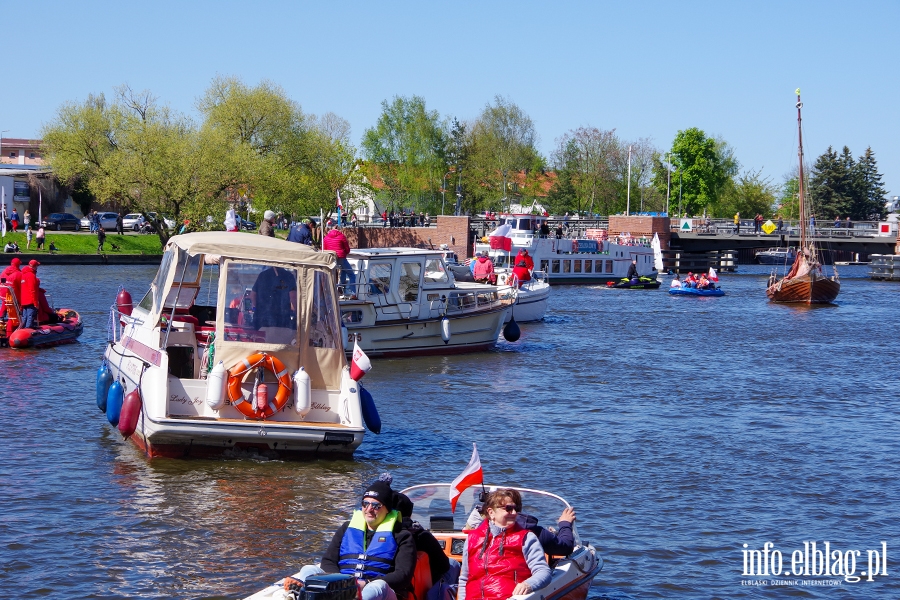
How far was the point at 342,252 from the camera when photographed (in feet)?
80.3

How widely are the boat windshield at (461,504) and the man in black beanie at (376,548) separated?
47.6 inches

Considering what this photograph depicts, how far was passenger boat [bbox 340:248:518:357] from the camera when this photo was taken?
25.8m

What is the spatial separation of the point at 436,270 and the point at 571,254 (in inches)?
1511

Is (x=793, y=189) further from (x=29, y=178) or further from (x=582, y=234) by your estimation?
(x=29, y=178)

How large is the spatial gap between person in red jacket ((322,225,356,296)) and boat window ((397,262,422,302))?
4.48ft

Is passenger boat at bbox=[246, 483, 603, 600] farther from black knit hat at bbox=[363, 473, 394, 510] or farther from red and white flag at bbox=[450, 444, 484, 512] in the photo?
black knit hat at bbox=[363, 473, 394, 510]

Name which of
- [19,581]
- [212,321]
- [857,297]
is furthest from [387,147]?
[19,581]

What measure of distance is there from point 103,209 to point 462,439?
78855mm

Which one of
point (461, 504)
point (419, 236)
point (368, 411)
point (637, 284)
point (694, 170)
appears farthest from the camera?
point (694, 170)

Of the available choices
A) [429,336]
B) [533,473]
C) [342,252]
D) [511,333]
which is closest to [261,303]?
[533,473]

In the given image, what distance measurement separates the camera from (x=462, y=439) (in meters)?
17.9

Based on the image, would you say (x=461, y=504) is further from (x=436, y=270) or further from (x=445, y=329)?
(x=436, y=270)

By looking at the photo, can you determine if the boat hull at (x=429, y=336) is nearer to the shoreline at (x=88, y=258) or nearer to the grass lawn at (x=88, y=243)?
the shoreline at (x=88, y=258)

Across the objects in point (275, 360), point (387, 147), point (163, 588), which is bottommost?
point (163, 588)
